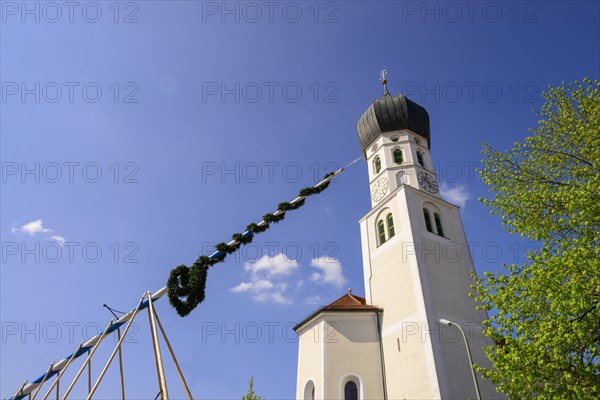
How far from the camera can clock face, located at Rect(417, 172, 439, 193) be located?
2919 cm

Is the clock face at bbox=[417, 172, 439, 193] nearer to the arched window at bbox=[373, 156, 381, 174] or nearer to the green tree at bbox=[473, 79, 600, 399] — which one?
the arched window at bbox=[373, 156, 381, 174]

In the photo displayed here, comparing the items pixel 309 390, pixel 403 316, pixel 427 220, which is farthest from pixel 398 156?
pixel 309 390

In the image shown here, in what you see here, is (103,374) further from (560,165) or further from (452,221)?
(452,221)

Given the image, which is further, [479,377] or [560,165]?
[479,377]

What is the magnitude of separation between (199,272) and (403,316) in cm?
1150

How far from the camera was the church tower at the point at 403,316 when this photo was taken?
795 inches

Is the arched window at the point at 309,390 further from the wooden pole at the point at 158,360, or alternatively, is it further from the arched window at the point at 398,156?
the arched window at the point at 398,156

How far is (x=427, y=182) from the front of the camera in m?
29.6

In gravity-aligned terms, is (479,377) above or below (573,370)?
above

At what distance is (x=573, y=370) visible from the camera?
1121 cm

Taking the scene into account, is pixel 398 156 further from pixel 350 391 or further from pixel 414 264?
pixel 350 391

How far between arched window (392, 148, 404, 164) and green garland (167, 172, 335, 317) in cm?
1533

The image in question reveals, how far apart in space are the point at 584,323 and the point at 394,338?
11977 mm

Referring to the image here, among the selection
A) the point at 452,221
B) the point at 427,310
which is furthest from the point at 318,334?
the point at 452,221
